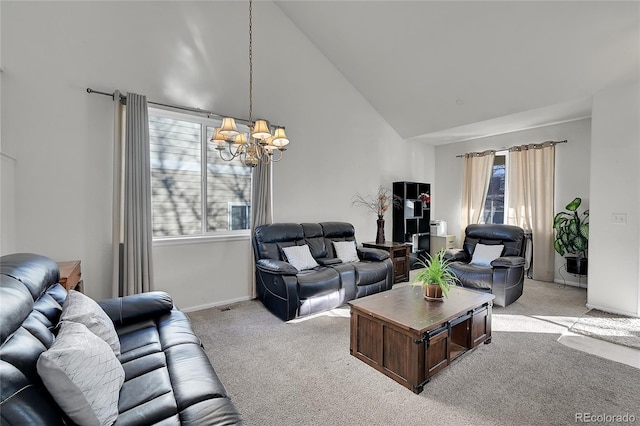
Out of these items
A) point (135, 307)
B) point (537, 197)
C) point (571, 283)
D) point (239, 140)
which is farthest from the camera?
point (537, 197)

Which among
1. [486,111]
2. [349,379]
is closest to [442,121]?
[486,111]

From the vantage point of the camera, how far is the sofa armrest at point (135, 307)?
2.12 metres

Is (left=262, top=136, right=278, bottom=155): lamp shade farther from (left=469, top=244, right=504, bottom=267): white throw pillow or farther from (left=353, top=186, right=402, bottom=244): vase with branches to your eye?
(left=469, top=244, right=504, bottom=267): white throw pillow

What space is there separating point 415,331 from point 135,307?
Result: 6.78 feet

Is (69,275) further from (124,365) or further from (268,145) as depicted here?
Answer: (268,145)

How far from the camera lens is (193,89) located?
12.2ft

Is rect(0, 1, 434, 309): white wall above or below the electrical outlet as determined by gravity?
above

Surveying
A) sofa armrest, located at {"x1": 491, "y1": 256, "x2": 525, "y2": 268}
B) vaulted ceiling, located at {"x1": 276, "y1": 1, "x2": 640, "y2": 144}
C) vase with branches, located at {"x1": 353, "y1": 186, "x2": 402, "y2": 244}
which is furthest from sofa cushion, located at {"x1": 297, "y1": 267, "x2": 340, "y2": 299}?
vaulted ceiling, located at {"x1": 276, "y1": 1, "x2": 640, "y2": 144}

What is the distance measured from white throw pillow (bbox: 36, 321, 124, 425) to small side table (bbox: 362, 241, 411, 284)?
4.15m

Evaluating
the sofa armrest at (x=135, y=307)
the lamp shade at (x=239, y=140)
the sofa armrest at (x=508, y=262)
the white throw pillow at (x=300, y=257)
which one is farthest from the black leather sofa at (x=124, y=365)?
the sofa armrest at (x=508, y=262)

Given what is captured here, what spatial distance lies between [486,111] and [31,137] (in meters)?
5.69

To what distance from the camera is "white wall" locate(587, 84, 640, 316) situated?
3465 mm

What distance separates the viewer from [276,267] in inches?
132

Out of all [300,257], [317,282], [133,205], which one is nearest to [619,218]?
[317,282]
